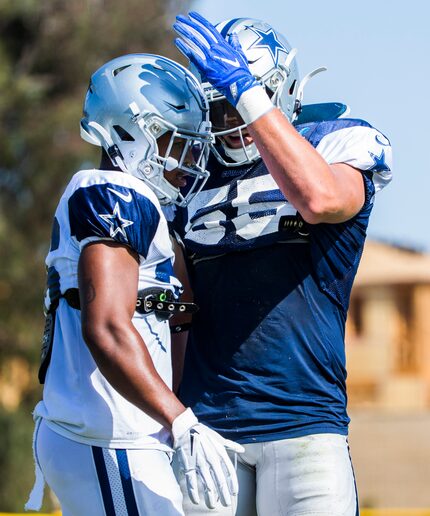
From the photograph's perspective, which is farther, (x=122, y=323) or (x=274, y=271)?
(x=274, y=271)

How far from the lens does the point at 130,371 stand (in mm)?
2924

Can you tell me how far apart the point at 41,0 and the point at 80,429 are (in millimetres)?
11858

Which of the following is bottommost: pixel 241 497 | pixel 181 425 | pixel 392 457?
pixel 392 457

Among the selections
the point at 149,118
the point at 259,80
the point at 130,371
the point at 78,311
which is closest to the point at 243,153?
the point at 259,80

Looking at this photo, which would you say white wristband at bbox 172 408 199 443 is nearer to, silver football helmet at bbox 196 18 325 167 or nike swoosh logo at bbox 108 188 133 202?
nike swoosh logo at bbox 108 188 133 202

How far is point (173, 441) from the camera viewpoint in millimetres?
2938

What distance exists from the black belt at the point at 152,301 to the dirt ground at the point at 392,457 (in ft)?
31.1

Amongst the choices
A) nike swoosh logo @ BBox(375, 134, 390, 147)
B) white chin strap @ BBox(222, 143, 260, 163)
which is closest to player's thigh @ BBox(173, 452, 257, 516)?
white chin strap @ BBox(222, 143, 260, 163)

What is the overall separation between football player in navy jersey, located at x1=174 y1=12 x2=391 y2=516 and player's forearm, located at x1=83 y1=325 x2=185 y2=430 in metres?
0.55

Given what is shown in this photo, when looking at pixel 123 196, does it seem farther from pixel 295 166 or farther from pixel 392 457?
pixel 392 457

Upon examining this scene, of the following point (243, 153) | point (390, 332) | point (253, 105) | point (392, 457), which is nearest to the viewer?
point (253, 105)

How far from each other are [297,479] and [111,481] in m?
0.60

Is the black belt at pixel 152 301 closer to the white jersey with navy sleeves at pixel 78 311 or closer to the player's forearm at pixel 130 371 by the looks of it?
the white jersey with navy sleeves at pixel 78 311

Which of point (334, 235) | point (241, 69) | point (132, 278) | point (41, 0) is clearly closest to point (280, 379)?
point (334, 235)
